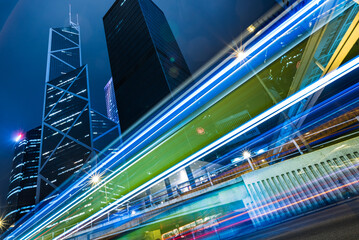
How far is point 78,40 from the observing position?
122000 millimetres

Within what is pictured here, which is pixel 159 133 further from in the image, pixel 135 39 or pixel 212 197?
pixel 135 39

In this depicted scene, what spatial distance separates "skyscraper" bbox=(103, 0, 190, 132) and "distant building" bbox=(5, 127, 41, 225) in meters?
94.8

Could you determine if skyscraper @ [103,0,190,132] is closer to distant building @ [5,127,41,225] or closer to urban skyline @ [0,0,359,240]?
urban skyline @ [0,0,359,240]

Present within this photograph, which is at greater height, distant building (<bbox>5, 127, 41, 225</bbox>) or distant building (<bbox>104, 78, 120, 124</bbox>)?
distant building (<bbox>104, 78, 120, 124</bbox>)

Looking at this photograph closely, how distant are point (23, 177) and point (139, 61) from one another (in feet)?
375

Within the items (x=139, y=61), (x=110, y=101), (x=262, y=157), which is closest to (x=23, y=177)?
(x=110, y=101)

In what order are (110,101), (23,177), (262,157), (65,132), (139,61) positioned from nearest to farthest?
(262,157)
(139,61)
(65,132)
(23,177)
(110,101)

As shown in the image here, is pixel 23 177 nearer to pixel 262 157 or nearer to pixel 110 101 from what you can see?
pixel 110 101

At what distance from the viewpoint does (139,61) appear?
48.9m

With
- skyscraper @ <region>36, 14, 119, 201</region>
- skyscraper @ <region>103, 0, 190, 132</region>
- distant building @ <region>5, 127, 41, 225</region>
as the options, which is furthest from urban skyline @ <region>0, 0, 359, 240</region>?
distant building @ <region>5, 127, 41, 225</region>

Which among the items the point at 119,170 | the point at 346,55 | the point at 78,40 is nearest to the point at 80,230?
the point at 119,170

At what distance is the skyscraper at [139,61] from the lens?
44219mm

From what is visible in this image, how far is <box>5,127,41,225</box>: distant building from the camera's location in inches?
3784

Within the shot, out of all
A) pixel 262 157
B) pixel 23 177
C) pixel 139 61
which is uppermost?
pixel 23 177
